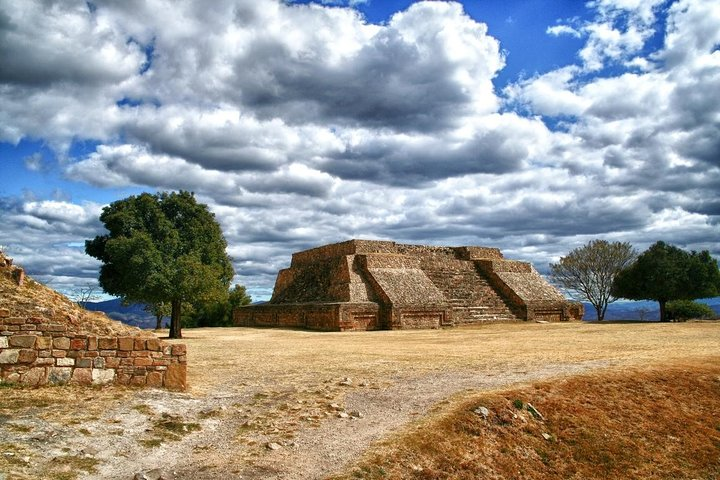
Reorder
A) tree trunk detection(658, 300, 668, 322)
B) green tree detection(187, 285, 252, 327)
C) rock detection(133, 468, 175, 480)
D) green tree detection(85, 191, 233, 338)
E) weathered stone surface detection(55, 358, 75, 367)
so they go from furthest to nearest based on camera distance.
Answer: green tree detection(187, 285, 252, 327)
tree trunk detection(658, 300, 668, 322)
green tree detection(85, 191, 233, 338)
weathered stone surface detection(55, 358, 75, 367)
rock detection(133, 468, 175, 480)

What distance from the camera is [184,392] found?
8.02m

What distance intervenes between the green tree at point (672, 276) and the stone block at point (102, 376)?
2943 cm

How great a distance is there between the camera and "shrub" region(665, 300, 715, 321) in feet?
95.6

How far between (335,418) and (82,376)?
3844 mm

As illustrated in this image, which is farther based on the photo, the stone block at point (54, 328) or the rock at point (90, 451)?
the stone block at point (54, 328)

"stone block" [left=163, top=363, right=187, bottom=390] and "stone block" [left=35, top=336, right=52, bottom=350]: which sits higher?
"stone block" [left=35, top=336, right=52, bottom=350]

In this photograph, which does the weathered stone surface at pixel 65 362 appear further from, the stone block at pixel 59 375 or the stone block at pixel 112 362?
the stone block at pixel 112 362

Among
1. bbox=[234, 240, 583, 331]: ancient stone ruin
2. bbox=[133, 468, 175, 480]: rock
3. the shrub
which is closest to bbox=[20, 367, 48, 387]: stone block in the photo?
bbox=[133, 468, 175, 480]: rock

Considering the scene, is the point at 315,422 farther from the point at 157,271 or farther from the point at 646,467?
the point at 157,271

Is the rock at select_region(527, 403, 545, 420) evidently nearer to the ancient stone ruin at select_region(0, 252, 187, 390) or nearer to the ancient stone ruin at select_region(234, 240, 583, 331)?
the ancient stone ruin at select_region(0, 252, 187, 390)

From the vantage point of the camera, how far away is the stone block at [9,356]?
25.0ft

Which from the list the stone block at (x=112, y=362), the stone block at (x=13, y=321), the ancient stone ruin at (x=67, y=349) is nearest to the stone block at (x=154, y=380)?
the ancient stone ruin at (x=67, y=349)

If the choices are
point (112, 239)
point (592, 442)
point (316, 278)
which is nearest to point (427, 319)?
point (316, 278)

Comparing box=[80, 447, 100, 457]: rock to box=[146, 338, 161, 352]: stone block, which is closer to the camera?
box=[80, 447, 100, 457]: rock
